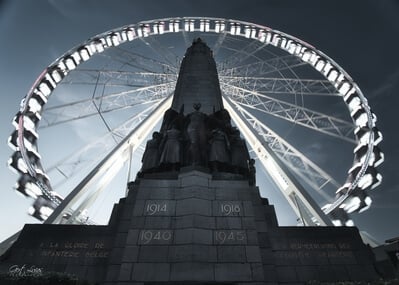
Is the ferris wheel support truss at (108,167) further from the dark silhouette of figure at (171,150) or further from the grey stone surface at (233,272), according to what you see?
the grey stone surface at (233,272)

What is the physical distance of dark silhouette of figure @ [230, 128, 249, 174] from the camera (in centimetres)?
1118

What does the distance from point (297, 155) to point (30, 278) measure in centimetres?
2225

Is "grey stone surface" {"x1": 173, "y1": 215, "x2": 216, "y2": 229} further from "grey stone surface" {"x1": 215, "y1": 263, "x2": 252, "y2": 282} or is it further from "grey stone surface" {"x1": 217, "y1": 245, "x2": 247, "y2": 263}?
"grey stone surface" {"x1": 215, "y1": 263, "x2": 252, "y2": 282}

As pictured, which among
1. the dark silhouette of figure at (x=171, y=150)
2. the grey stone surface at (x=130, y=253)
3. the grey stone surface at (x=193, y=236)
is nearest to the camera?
the grey stone surface at (x=130, y=253)

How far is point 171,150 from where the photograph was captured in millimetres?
11172

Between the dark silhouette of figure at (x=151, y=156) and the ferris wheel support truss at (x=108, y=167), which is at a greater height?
the ferris wheel support truss at (x=108, y=167)

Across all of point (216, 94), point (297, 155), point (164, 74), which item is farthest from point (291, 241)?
point (164, 74)

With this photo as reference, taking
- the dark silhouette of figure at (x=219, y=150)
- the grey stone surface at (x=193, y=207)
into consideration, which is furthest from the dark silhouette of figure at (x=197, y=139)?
the grey stone surface at (x=193, y=207)

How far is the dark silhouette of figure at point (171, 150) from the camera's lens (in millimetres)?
10852

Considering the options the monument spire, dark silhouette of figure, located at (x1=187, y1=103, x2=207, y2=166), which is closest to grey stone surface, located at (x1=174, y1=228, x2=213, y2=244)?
dark silhouette of figure, located at (x1=187, y1=103, x2=207, y2=166)

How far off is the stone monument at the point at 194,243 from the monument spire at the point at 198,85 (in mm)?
5751

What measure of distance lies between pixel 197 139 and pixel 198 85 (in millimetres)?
6463

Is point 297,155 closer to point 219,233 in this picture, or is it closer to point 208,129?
point 208,129

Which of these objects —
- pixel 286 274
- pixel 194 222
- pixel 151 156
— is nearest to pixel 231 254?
pixel 194 222
